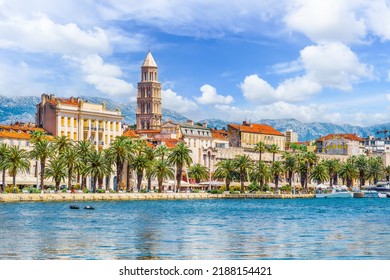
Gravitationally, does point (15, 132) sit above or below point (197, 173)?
above

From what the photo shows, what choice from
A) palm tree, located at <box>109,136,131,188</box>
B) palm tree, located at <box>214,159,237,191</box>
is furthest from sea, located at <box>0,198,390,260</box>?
palm tree, located at <box>214,159,237,191</box>

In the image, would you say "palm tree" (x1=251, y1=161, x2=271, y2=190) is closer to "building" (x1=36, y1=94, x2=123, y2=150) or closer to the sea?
"building" (x1=36, y1=94, x2=123, y2=150)

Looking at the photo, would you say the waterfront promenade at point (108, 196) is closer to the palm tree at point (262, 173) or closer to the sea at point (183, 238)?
the palm tree at point (262, 173)

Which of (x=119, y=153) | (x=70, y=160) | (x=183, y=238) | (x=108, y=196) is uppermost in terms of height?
(x=119, y=153)

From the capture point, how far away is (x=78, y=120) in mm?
182500

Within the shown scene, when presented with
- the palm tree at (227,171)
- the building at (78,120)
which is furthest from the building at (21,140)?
the palm tree at (227,171)

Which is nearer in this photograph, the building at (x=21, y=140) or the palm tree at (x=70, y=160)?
the palm tree at (x=70, y=160)

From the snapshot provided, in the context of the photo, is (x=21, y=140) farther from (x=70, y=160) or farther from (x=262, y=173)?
(x=262, y=173)

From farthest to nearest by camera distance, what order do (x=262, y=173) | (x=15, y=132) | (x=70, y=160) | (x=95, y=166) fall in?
(x=262, y=173), (x=15, y=132), (x=95, y=166), (x=70, y=160)

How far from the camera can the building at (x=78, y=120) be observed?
6983 inches

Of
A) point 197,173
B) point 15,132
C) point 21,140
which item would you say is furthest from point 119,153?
point 197,173

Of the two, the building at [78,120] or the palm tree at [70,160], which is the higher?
the building at [78,120]

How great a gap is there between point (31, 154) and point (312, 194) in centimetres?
8692

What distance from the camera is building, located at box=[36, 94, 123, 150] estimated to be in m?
177
